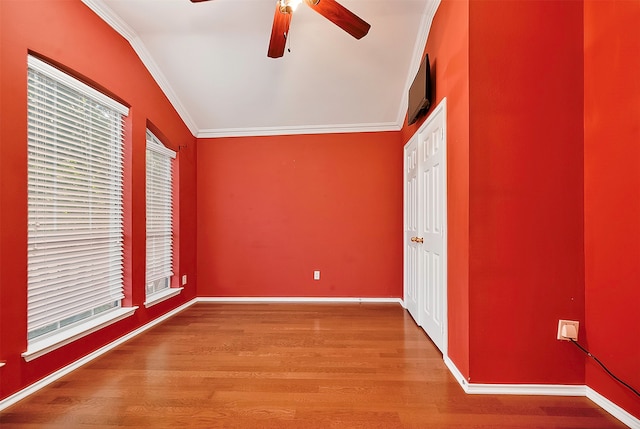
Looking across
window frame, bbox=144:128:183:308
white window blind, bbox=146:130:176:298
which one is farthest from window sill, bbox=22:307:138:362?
white window blind, bbox=146:130:176:298

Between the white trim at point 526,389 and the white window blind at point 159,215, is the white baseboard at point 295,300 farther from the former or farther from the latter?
the white trim at point 526,389

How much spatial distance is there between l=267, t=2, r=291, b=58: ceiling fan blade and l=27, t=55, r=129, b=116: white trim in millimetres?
1425

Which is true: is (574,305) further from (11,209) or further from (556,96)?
(11,209)

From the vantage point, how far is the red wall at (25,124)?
1622mm

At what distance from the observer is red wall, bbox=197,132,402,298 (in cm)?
371

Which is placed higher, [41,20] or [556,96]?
[41,20]

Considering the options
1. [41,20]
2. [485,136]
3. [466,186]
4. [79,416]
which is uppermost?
[41,20]

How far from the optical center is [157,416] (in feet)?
5.03

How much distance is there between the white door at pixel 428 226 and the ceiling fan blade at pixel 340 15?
80 cm

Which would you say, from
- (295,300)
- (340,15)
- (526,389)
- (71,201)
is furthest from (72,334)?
(526,389)

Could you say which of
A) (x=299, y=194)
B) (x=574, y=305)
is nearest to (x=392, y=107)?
(x=299, y=194)

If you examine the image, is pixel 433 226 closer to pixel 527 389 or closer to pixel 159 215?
pixel 527 389

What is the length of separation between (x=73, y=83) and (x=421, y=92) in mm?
2629

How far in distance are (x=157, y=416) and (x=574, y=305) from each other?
2411mm
